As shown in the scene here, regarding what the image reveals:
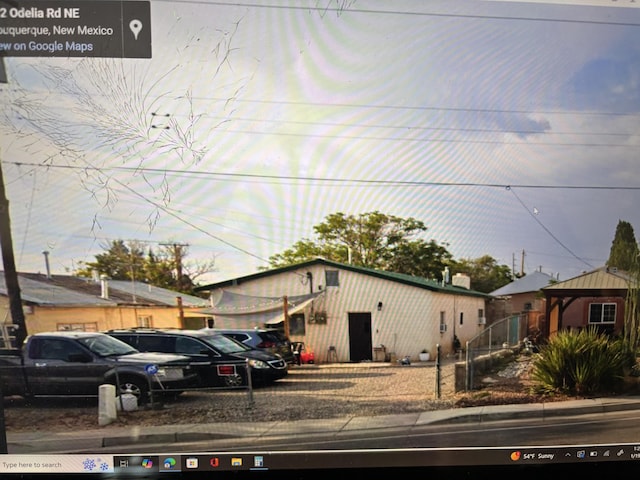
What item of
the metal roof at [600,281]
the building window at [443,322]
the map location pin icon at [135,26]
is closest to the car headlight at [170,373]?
the building window at [443,322]

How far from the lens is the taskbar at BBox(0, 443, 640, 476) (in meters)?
1.84

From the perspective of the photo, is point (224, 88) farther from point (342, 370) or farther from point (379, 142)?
point (342, 370)

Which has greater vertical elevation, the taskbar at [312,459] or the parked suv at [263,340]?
the parked suv at [263,340]

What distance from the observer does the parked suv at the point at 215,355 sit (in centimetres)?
189

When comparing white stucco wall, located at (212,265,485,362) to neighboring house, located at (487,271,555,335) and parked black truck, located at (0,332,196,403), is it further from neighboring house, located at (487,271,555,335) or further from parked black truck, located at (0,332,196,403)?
parked black truck, located at (0,332,196,403)

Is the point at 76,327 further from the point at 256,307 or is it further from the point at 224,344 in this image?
the point at 256,307

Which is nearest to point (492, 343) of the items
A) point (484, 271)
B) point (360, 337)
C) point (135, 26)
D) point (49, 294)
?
point (484, 271)

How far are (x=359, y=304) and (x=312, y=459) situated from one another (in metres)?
0.80

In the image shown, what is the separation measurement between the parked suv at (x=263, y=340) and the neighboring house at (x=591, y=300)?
53.0 inches

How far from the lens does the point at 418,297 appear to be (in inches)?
76.2

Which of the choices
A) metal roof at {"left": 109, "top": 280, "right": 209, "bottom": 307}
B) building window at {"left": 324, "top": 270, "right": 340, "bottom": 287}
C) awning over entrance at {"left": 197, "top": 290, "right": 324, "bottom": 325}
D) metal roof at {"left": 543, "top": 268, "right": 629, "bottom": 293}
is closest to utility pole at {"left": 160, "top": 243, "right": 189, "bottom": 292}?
metal roof at {"left": 109, "top": 280, "right": 209, "bottom": 307}

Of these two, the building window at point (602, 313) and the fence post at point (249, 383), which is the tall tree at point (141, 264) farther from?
the building window at point (602, 313)

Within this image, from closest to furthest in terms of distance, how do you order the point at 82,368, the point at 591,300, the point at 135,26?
the point at 135,26 < the point at 82,368 < the point at 591,300

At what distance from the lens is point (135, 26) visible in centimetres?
175
